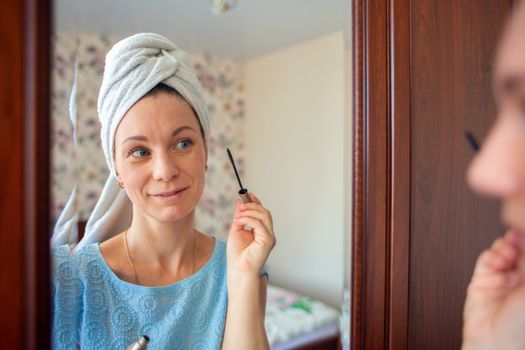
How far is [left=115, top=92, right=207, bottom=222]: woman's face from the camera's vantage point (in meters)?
0.56

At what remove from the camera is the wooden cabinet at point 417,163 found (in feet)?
2.28

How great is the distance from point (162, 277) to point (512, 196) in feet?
1.47

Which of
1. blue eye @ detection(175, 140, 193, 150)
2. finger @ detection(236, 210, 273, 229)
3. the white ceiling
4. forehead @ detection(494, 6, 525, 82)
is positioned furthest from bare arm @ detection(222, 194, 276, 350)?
forehead @ detection(494, 6, 525, 82)

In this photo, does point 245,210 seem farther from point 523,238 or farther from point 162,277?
point 523,238

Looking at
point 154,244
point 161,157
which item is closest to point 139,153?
point 161,157

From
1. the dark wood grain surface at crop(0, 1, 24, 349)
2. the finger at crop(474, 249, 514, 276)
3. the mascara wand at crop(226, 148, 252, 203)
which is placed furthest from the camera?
the mascara wand at crop(226, 148, 252, 203)

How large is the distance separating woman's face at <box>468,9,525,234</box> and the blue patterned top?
0.37 meters

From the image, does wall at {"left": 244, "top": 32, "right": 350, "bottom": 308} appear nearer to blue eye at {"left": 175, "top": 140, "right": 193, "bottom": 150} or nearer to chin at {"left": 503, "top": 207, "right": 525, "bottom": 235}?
blue eye at {"left": 175, "top": 140, "right": 193, "bottom": 150}

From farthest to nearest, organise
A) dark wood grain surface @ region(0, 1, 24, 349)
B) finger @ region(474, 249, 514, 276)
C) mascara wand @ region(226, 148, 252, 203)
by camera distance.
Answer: mascara wand @ region(226, 148, 252, 203) → finger @ region(474, 249, 514, 276) → dark wood grain surface @ region(0, 1, 24, 349)

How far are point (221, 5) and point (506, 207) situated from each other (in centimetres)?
47

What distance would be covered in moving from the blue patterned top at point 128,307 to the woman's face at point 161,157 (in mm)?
87

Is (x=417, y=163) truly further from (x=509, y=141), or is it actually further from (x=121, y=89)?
Answer: (x=121, y=89)

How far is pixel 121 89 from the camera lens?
552mm

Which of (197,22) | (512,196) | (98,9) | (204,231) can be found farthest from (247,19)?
(512,196)
